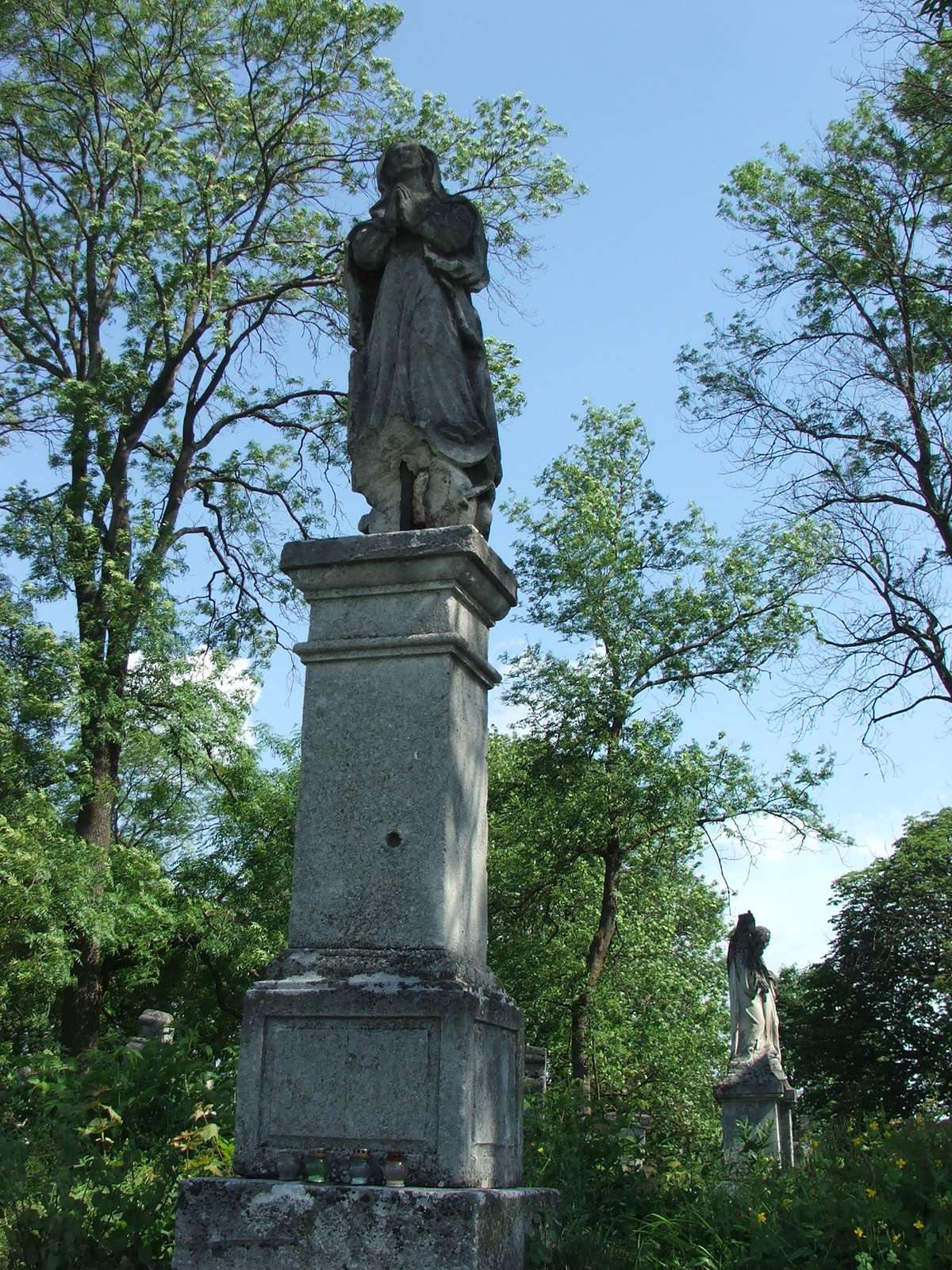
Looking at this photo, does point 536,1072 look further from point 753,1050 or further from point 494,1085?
point 494,1085

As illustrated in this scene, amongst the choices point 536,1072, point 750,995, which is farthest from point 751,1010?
point 536,1072

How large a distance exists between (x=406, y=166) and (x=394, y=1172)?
427 cm

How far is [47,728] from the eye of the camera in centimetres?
1539

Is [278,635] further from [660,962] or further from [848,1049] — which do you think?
[848,1049]

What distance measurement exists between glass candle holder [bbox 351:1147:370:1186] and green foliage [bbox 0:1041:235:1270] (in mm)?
1083

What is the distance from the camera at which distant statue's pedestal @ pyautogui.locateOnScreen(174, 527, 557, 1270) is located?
3936mm

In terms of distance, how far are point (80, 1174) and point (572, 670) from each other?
641 inches

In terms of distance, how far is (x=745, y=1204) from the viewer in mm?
4684

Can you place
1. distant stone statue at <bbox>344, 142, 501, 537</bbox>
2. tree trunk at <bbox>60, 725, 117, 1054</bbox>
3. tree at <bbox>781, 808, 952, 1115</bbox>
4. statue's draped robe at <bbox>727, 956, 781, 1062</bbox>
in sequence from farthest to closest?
1. tree at <bbox>781, 808, 952, 1115</bbox>
2. tree trunk at <bbox>60, 725, 117, 1054</bbox>
3. statue's draped robe at <bbox>727, 956, 781, 1062</bbox>
4. distant stone statue at <bbox>344, 142, 501, 537</bbox>

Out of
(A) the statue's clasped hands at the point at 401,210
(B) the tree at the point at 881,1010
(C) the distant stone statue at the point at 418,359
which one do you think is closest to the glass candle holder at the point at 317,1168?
(C) the distant stone statue at the point at 418,359

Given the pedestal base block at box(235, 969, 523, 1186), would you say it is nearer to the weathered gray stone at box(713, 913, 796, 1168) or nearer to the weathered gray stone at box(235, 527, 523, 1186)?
the weathered gray stone at box(235, 527, 523, 1186)

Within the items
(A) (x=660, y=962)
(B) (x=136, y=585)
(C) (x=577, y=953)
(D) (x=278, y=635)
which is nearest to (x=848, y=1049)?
(A) (x=660, y=962)

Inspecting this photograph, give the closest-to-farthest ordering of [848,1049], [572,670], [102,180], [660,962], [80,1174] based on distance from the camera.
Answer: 1. [80,1174]
2. [102,180]
3. [572,670]
4. [660,962]
5. [848,1049]

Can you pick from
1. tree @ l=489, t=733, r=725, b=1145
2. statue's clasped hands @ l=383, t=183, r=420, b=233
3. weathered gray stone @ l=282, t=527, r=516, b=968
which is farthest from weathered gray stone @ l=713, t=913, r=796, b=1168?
statue's clasped hands @ l=383, t=183, r=420, b=233
